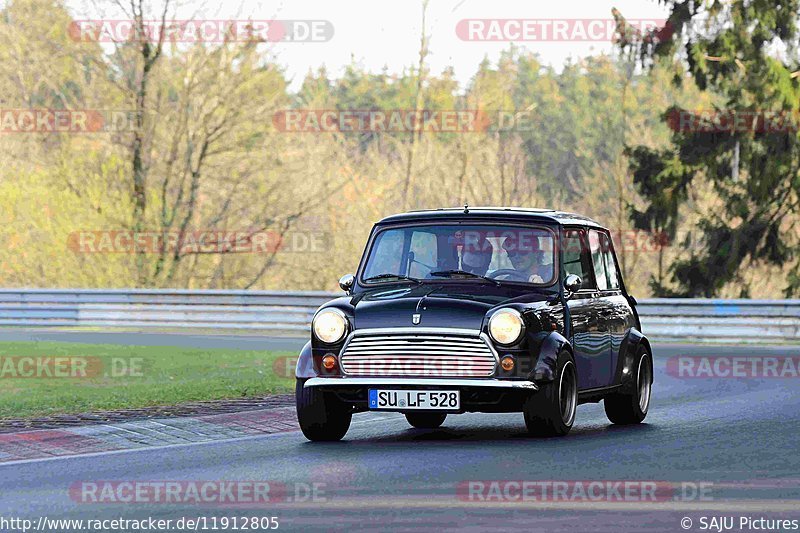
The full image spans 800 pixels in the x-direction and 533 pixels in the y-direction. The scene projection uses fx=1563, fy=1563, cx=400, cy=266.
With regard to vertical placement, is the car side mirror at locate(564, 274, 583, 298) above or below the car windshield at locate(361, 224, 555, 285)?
below

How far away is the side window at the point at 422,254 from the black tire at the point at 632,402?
6.93 ft

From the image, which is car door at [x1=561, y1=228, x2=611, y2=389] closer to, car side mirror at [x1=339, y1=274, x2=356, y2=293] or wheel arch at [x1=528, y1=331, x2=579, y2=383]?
wheel arch at [x1=528, y1=331, x2=579, y2=383]

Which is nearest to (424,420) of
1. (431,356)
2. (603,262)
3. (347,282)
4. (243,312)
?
(347,282)

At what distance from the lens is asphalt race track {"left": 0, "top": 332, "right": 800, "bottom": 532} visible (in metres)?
8.29

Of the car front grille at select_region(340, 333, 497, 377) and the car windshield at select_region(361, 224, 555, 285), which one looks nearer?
the car front grille at select_region(340, 333, 497, 377)

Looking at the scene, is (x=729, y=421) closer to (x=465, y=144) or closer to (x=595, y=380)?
(x=595, y=380)

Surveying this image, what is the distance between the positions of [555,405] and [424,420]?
7.23 feet

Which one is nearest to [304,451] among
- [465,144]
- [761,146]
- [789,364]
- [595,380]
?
[595,380]

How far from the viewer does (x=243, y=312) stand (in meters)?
32.6

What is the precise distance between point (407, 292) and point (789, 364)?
11.4 meters

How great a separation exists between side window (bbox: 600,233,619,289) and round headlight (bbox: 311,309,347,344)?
308 centimetres

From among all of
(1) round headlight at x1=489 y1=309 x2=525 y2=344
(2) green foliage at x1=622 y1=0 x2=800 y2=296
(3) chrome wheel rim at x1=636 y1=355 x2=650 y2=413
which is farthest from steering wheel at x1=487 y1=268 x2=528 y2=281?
(2) green foliage at x1=622 y1=0 x2=800 y2=296

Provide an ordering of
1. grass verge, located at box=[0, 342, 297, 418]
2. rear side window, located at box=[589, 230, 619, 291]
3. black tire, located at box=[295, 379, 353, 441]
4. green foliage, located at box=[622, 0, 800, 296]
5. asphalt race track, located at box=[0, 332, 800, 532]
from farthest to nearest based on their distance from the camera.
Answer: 1. green foliage, located at box=[622, 0, 800, 296]
2. grass verge, located at box=[0, 342, 297, 418]
3. rear side window, located at box=[589, 230, 619, 291]
4. black tire, located at box=[295, 379, 353, 441]
5. asphalt race track, located at box=[0, 332, 800, 532]

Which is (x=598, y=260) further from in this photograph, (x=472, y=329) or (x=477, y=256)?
(x=472, y=329)
